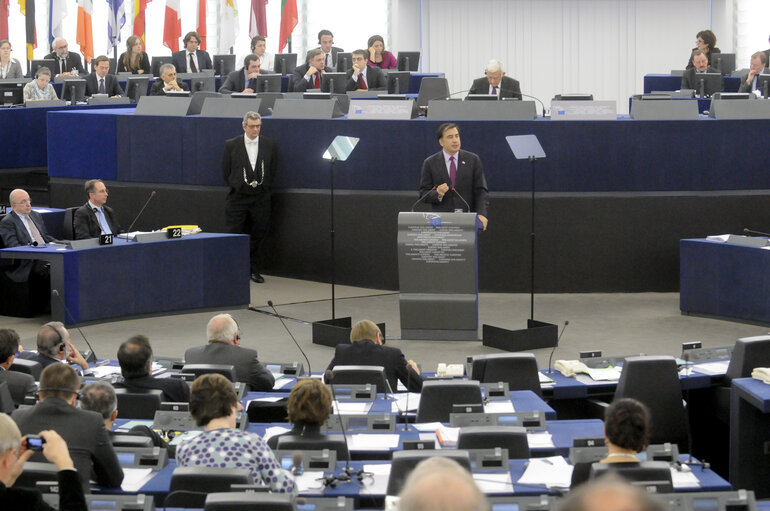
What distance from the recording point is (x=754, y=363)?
8.03 meters

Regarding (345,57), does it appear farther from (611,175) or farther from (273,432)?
(273,432)

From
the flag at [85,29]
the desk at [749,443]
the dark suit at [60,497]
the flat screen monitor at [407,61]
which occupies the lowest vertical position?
the desk at [749,443]

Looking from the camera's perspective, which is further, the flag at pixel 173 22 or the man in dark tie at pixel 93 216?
the flag at pixel 173 22

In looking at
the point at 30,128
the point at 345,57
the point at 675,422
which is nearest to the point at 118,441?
the point at 675,422

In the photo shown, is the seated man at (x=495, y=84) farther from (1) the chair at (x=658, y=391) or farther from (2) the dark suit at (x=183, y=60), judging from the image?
(2) the dark suit at (x=183, y=60)

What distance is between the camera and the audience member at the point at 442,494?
93.1 inches

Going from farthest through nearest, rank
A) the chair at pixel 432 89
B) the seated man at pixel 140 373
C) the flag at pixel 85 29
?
the flag at pixel 85 29 < the chair at pixel 432 89 < the seated man at pixel 140 373

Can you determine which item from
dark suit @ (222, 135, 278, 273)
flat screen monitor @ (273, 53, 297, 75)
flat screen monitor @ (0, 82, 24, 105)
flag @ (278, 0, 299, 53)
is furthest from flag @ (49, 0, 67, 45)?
dark suit @ (222, 135, 278, 273)

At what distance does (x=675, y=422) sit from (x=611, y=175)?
520 centimetres

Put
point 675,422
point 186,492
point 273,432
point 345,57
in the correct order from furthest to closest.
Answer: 1. point 345,57
2. point 675,422
3. point 273,432
4. point 186,492

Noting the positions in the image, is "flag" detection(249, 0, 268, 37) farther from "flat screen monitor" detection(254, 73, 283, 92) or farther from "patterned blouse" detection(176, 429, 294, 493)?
"patterned blouse" detection(176, 429, 294, 493)

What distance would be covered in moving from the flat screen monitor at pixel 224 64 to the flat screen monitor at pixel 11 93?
18.0ft

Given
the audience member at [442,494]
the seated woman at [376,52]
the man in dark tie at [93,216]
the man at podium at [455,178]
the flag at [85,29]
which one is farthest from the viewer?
the flag at [85,29]

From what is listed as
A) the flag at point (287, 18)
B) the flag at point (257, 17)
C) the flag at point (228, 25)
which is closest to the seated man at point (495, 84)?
the flag at point (287, 18)
